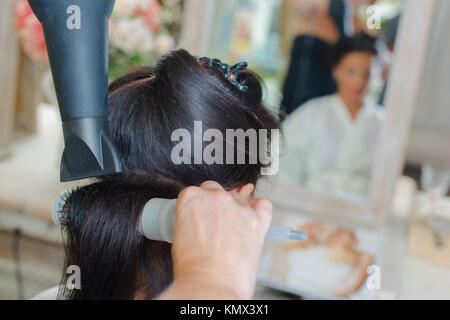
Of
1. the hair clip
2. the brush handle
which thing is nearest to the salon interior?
the hair clip

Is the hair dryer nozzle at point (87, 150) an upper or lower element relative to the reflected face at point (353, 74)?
lower

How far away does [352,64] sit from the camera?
1159mm

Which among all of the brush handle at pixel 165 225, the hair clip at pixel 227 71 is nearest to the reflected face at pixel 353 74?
the hair clip at pixel 227 71

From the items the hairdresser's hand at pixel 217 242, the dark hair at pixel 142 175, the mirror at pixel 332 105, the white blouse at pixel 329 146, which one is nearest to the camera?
the hairdresser's hand at pixel 217 242

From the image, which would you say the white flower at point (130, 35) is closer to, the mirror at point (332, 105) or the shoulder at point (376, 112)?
the mirror at point (332, 105)

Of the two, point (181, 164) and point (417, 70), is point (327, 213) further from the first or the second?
point (181, 164)

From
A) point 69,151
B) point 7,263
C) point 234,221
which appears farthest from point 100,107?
point 7,263

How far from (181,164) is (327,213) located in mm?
713

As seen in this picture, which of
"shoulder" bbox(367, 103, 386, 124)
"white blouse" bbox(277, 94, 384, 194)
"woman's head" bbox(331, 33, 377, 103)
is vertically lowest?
"white blouse" bbox(277, 94, 384, 194)

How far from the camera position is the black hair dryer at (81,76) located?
0.37 metres

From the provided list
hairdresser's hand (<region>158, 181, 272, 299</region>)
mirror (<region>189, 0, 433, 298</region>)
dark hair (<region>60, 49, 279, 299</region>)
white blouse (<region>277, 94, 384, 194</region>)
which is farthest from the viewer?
white blouse (<region>277, 94, 384, 194</region>)

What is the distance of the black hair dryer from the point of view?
0.37 metres

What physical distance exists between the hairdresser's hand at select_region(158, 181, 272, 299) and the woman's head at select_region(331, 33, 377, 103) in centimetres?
88

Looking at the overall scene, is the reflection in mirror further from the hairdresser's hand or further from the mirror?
the hairdresser's hand
